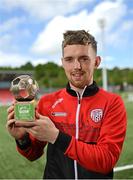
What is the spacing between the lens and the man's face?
6.25ft

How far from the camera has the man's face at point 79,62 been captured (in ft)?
6.25

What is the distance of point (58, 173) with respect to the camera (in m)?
2.05

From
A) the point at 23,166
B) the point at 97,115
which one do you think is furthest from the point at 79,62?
the point at 23,166

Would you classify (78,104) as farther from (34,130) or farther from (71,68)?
(34,130)

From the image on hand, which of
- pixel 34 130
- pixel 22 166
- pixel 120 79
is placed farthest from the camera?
pixel 120 79

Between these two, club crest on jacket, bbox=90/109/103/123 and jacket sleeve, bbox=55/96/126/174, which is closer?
jacket sleeve, bbox=55/96/126/174

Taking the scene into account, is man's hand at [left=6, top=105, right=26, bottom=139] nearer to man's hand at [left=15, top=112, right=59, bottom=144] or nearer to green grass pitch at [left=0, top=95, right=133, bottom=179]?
man's hand at [left=15, top=112, right=59, bottom=144]

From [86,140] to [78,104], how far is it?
8.7 inches

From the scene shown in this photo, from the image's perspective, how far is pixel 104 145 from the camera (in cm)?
183

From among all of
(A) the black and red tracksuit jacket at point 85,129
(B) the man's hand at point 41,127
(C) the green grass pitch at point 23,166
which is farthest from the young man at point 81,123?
(C) the green grass pitch at point 23,166

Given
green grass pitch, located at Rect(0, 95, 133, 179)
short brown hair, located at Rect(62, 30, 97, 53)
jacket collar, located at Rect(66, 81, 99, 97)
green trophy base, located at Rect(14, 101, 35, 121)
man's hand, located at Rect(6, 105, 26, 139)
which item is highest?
short brown hair, located at Rect(62, 30, 97, 53)

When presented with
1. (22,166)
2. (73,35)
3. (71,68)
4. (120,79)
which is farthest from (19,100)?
(120,79)

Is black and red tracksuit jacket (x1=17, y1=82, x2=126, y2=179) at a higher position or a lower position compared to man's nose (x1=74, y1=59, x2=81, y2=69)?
lower

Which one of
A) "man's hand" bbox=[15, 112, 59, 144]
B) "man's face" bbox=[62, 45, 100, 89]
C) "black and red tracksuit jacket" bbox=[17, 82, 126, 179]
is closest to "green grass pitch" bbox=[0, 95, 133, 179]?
"black and red tracksuit jacket" bbox=[17, 82, 126, 179]
